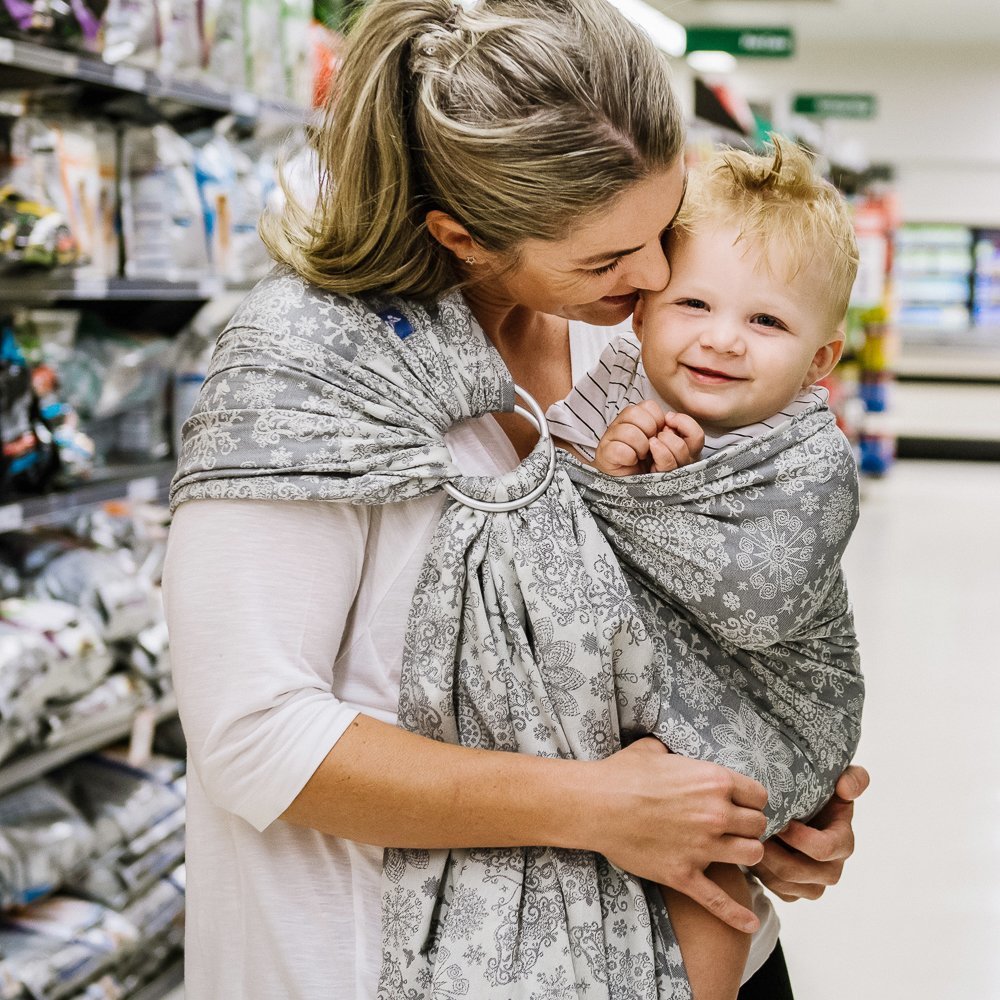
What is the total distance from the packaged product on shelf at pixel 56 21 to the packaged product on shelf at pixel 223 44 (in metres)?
0.45

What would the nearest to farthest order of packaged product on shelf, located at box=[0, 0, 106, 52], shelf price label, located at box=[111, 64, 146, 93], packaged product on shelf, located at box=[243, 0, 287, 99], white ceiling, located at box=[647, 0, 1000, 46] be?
1. packaged product on shelf, located at box=[0, 0, 106, 52]
2. shelf price label, located at box=[111, 64, 146, 93]
3. packaged product on shelf, located at box=[243, 0, 287, 99]
4. white ceiling, located at box=[647, 0, 1000, 46]

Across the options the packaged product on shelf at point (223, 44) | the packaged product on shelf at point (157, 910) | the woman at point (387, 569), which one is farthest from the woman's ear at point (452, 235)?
the packaged product on shelf at point (157, 910)

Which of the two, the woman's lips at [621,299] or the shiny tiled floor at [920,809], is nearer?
the woman's lips at [621,299]

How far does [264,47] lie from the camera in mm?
3018

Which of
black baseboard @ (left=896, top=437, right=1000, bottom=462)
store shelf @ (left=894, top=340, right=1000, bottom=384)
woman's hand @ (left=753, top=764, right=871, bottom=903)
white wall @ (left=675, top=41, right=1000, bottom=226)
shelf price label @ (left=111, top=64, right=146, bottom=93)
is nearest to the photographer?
woman's hand @ (left=753, top=764, right=871, bottom=903)

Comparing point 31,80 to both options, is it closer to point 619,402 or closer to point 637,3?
point 619,402

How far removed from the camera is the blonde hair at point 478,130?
1.12 metres

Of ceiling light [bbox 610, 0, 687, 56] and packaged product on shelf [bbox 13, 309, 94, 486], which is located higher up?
ceiling light [bbox 610, 0, 687, 56]

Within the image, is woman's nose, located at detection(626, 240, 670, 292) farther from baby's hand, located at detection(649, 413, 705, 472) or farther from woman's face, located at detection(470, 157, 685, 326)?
baby's hand, located at detection(649, 413, 705, 472)

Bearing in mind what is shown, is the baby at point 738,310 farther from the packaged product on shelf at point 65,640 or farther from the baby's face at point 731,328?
the packaged product on shelf at point 65,640

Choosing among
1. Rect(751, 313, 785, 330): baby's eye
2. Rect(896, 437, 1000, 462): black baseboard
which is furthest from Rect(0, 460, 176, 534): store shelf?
Rect(896, 437, 1000, 462): black baseboard

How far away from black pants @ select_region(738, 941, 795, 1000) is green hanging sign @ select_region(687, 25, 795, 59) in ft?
34.4

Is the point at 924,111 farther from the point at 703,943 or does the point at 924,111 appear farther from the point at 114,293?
the point at 703,943

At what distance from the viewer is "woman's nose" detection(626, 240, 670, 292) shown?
129 cm
